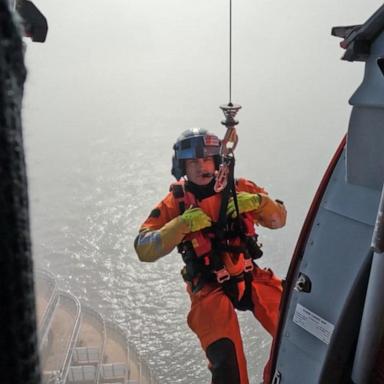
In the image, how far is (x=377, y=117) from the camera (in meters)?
1.51

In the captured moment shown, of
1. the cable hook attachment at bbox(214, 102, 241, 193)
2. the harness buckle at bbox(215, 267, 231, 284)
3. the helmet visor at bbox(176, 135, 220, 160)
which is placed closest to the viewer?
the cable hook attachment at bbox(214, 102, 241, 193)

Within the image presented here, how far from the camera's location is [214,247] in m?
3.14

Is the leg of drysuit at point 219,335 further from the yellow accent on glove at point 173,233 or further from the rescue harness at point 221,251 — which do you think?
the yellow accent on glove at point 173,233

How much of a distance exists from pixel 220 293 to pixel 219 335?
272 millimetres

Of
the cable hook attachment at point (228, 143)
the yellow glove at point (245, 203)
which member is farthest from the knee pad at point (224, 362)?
the cable hook attachment at point (228, 143)

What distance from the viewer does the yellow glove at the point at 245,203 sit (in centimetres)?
313

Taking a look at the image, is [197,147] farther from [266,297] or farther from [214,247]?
[266,297]

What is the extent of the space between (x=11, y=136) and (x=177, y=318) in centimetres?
2307

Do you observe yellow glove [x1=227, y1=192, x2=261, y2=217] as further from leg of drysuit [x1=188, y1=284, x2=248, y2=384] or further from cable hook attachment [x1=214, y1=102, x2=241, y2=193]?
leg of drysuit [x1=188, y1=284, x2=248, y2=384]

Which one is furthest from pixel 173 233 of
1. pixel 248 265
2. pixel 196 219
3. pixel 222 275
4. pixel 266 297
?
pixel 266 297

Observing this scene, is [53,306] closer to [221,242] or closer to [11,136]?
[221,242]

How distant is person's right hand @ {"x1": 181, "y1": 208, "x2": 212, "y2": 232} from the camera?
9.84ft

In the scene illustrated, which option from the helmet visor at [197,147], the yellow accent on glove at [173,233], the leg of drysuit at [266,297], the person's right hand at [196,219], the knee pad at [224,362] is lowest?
the knee pad at [224,362]

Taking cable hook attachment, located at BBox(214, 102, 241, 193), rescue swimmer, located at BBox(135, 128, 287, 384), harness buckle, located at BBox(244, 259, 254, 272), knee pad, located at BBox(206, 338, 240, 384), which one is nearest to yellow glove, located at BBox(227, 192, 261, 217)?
rescue swimmer, located at BBox(135, 128, 287, 384)
